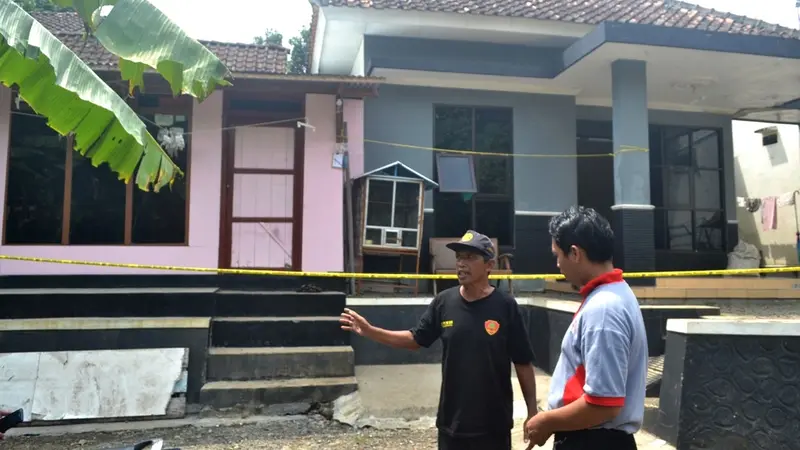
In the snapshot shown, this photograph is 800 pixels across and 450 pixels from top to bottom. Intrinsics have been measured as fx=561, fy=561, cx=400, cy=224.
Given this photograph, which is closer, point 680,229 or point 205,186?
point 205,186

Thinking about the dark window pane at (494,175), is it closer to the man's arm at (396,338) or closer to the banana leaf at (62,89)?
the banana leaf at (62,89)

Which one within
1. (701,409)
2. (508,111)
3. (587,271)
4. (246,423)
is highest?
(508,111)

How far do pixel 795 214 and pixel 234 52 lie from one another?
494 inches

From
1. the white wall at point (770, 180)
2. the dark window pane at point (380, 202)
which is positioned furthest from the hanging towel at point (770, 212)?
the dark window pane at point (380, 202)

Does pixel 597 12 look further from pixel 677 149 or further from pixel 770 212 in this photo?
pixel 770 212

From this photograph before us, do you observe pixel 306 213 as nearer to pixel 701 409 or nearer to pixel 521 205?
pixel 521 205

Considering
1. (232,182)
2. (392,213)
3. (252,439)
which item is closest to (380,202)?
(392,213)

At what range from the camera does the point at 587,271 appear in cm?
205

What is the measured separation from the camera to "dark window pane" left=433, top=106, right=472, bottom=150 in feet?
30.6

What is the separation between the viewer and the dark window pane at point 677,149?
10680mm

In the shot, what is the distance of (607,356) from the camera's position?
181cm

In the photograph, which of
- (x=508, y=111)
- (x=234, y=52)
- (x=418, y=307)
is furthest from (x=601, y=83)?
(x=234, y=52)

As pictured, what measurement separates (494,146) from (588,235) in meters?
7.64

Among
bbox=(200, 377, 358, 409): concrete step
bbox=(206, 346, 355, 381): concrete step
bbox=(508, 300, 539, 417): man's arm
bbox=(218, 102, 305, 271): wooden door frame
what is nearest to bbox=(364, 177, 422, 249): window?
bbox=(218, 102, 305, 271): wooden door frame
